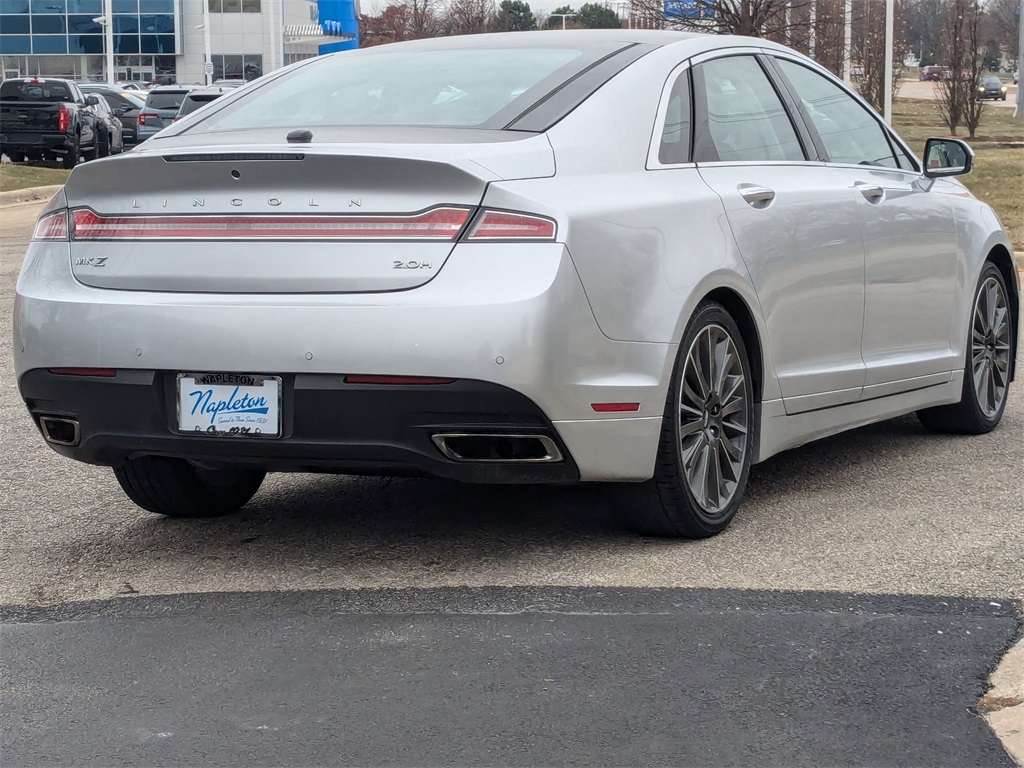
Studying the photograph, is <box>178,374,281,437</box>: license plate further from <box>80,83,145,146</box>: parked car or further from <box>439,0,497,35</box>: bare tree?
<box>439,0,497,35</box>: bare tree

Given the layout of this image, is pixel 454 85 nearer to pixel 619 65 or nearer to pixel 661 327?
pixel 619 65

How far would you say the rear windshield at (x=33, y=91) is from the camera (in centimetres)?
3005

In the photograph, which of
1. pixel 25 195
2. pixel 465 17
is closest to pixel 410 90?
pixel 25 195

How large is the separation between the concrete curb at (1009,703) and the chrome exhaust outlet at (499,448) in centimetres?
134

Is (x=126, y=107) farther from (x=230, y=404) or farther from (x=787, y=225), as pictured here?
(x=230, y=404)

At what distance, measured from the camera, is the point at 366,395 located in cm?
430

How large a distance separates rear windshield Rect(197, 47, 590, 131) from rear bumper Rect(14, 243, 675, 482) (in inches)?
29.1

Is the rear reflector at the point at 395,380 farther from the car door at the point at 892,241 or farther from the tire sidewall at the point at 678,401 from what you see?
the car door at the point at 892,241

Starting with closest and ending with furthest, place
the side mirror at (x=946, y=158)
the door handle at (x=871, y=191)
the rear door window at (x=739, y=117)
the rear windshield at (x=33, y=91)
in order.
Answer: the rear door window at (x=739, y=117) < the door handle at (x=871, y=191) < the side mirror at (x=946, y=158) < the rear windshield at (x=33, y=91)

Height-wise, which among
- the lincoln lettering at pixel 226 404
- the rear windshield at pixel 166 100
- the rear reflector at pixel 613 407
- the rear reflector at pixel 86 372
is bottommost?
the rear reflector at pixel 613 407

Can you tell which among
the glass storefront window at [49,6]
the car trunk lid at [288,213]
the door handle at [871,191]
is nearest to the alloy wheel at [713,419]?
the car trunk lid at [288,213]

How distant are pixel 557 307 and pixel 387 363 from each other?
1.56 feet

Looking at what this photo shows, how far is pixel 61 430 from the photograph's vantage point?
482 centimetres

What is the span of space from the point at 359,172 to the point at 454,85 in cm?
87
